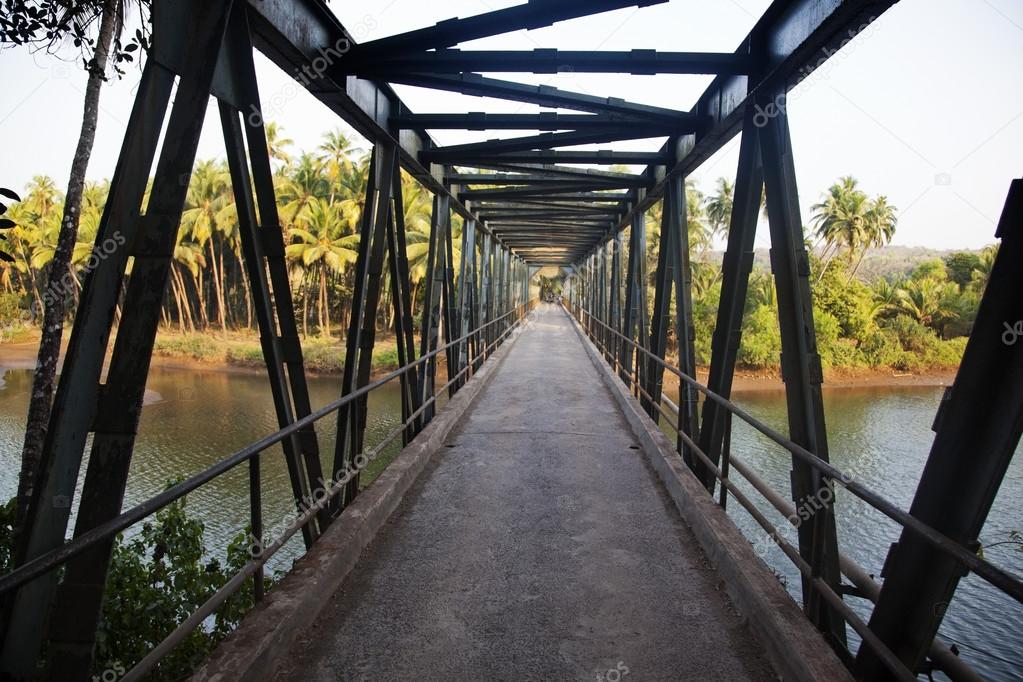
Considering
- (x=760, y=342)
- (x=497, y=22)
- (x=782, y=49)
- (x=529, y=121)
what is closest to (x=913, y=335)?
(x=760, y=342)

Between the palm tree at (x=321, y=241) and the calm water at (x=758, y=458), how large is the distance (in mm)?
6845

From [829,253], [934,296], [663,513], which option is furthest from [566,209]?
[829,253]


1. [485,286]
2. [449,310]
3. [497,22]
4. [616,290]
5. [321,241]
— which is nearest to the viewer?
[497,22]

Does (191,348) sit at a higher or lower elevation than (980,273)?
lower

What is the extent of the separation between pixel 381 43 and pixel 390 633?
4.07m

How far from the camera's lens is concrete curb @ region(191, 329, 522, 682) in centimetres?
264

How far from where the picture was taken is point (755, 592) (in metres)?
3.31

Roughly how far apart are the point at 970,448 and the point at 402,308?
5549 millimetres

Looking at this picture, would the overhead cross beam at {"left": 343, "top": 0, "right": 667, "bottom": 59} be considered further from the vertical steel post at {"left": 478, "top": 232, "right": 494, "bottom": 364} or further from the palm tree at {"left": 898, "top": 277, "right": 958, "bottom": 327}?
the palm tree at {"left": 898, "top": 277, "right": 958, "bottom": 327}

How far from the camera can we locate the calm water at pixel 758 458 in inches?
446

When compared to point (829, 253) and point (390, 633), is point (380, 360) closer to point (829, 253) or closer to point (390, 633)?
point (390, 633)

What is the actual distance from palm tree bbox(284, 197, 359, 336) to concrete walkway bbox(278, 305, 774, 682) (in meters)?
31.8

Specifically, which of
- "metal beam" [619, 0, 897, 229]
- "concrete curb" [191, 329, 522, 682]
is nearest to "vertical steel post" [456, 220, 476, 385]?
"metal beam" [619, 0, 897, 229]

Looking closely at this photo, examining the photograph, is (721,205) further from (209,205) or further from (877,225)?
(209,205)
